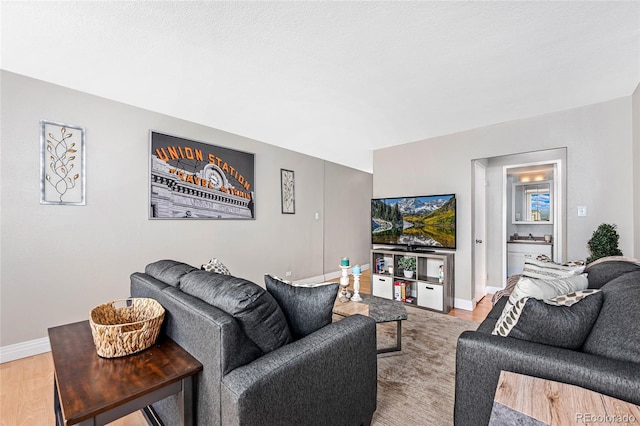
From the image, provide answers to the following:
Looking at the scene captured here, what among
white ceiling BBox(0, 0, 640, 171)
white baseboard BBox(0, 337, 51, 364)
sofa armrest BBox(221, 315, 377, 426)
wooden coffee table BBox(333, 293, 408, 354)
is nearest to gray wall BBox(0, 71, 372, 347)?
white baseboard BBox(0, 337, 51, 364)

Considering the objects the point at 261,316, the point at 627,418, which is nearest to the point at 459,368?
the point at 627,418

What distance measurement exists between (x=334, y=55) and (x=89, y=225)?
2799 mm

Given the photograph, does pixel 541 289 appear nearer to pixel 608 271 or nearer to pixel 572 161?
pixel 608 271

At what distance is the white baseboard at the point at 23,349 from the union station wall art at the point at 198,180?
4.74 feet

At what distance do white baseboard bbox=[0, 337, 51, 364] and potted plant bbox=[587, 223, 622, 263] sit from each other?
5.25 meters

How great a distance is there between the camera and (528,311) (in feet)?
4.08

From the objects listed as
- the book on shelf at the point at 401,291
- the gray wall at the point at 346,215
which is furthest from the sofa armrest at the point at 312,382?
the gray wall at the point at 346,215

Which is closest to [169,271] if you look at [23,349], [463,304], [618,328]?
[23,349]

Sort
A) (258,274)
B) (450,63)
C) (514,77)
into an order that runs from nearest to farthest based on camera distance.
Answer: (450,63), (514,77), (258,274)

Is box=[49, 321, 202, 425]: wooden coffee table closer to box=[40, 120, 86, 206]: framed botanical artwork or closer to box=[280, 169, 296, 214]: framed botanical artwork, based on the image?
box=[40, 120, 86, 206]: framed botanical artwork

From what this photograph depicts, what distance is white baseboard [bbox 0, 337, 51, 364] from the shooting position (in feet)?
7.67

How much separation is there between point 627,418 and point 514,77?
8.19 ft

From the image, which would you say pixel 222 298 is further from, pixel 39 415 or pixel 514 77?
pixel 514 77

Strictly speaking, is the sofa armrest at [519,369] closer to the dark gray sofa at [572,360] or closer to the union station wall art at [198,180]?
the dark gray sofa at [572,360]
